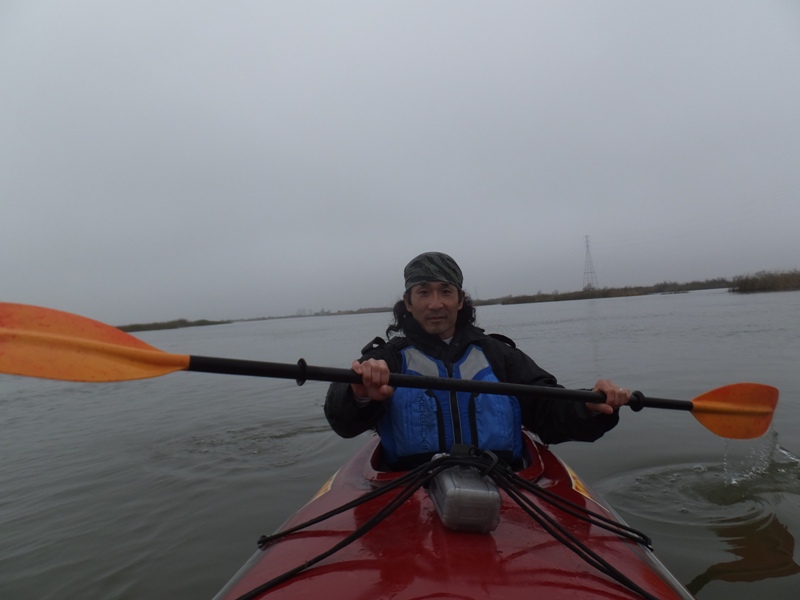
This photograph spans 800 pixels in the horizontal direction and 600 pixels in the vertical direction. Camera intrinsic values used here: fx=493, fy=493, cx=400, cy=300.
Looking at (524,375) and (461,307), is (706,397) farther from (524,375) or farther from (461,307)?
(461,307)

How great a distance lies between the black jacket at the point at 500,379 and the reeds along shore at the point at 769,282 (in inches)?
1583

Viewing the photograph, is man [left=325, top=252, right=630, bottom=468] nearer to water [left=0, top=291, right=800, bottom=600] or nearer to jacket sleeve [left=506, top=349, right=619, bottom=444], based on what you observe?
jacket sleeve [left=506, top=349, right=619, bottom=444]

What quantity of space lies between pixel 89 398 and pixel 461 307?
1069 cm

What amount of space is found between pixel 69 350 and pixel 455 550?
5.30 feet

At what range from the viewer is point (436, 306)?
2.80 m

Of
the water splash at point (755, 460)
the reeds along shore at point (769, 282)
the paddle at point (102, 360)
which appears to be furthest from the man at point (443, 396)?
the reeds along shore at point (769, 282)

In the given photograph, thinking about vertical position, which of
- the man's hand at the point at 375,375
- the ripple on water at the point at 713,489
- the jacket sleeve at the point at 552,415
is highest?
the man's hand at the point at 375,375

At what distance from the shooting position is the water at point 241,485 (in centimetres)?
308

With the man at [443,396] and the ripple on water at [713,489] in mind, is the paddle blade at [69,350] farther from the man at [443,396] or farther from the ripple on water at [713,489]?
the ripple on water at [713,489]

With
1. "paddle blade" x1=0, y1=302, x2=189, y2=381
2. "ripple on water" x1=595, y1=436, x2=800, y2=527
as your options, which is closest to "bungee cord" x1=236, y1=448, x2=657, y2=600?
"paddle blade" x1=0, y1=302, x2=189, y2=381

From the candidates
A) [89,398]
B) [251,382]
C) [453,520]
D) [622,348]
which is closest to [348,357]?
[251,382]

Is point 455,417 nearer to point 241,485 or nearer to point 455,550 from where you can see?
point 455,550

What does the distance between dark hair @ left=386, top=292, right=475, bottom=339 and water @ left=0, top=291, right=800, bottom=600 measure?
187 cm

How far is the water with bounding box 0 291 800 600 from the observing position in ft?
10.1
